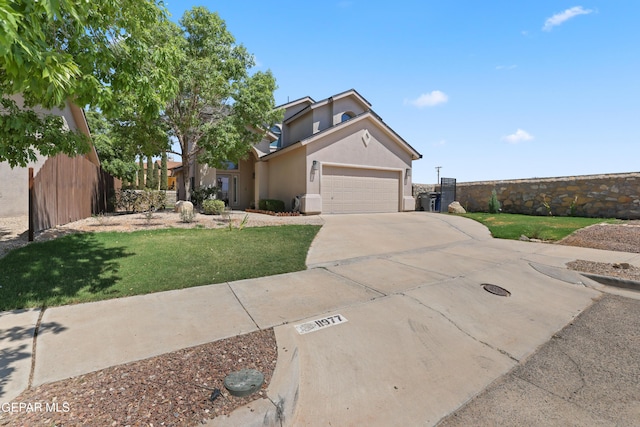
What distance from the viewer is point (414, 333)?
3682 millimetres

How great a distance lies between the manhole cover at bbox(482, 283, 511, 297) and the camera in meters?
5.12

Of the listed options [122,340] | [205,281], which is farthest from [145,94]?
[122,340]

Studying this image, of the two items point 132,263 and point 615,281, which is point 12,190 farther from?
point 615,281

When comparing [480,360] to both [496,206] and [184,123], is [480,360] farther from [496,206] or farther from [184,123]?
[496,206]

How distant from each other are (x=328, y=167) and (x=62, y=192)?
11.0 metres

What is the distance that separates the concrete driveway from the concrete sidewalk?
0.05 ft

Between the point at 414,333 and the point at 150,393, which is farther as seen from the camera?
the point at 414,333

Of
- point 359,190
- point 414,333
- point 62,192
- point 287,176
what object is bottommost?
point 414,333

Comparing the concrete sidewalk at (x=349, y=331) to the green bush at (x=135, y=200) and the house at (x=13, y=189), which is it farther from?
the green bush at (x=135, y=200)

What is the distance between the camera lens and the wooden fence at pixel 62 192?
762cm

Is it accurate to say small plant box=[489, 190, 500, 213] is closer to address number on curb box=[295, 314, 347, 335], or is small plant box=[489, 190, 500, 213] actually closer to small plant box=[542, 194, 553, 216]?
small plant box=[542, 194, 553, 216]

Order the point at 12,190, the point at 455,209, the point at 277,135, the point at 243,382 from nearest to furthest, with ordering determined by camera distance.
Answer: the point at 243,382 < the point at 12,190 < the point at 455,209 < the point at 277,135

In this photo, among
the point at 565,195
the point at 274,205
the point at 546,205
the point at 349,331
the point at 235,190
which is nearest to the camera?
the point at 349,331

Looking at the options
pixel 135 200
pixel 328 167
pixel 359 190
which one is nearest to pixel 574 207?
pixel 359 190
